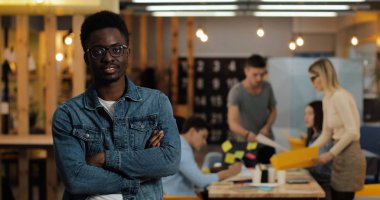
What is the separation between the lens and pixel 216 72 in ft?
52.7

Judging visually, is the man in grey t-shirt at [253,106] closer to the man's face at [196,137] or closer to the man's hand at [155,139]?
the man's face at [196,137]

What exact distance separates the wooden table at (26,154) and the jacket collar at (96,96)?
362 cm

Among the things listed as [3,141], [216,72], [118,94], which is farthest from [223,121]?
[118,94]

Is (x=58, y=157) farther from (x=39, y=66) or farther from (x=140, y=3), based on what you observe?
(x=39, y=66)

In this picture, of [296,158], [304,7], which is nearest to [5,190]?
[296,158]

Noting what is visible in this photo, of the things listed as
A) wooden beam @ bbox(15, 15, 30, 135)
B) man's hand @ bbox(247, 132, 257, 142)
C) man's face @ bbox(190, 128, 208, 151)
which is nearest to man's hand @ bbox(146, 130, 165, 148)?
man's face @ bbox(190, 128, 208, 151)

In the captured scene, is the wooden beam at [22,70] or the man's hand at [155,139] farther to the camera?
the wooden beam at [22,70]

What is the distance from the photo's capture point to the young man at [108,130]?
2381 mm

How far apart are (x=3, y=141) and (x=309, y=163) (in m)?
2.70

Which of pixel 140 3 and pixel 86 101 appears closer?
pixel 86 101

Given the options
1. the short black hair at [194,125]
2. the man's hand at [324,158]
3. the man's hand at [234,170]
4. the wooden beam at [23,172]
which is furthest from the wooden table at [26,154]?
the man's hand at [324,158]

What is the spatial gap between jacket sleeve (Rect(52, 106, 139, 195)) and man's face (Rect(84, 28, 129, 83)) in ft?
0.63

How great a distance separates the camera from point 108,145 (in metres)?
Answer: 2.42

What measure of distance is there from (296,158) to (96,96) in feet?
9.80
